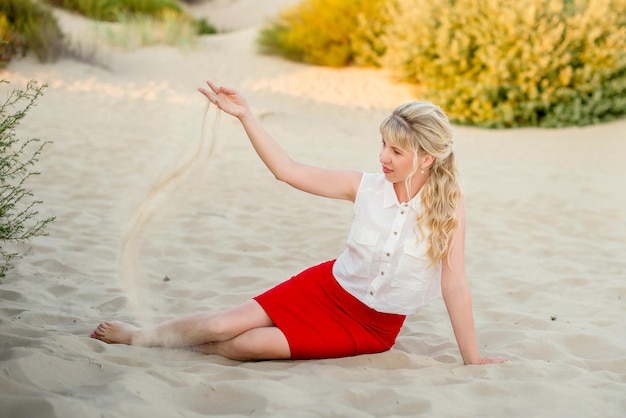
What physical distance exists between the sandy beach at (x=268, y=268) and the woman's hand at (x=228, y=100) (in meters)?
0.33

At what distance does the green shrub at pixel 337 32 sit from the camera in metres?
13.9

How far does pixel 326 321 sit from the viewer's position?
3375 mm

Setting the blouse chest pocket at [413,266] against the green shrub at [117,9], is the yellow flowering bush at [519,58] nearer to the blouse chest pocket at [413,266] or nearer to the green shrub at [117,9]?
the green shrub at [117,9]

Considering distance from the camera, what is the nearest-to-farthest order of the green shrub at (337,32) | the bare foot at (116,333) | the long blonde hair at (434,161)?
1. the long blonde hair at (434,161)
2. the bare foot at (116,333)
3. the green shrub at (337,32)

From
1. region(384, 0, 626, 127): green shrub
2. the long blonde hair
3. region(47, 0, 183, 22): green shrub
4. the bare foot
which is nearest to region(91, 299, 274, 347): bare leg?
the bare foot

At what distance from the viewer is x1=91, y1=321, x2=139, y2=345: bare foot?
11.2 ft

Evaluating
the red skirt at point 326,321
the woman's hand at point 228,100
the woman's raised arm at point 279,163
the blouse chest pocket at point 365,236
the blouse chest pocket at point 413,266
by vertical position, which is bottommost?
the red skirt at point 326,321

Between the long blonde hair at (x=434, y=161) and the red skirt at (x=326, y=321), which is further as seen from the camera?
the red skirt at (x=326, y=321)

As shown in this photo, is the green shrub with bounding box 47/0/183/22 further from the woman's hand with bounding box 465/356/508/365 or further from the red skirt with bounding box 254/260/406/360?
the woman's hand with bounding box 465/356/508/365

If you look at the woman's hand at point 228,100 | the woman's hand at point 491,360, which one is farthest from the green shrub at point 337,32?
the woman's hand at point 491,360

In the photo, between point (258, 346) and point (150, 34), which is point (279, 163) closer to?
point (258, 346)

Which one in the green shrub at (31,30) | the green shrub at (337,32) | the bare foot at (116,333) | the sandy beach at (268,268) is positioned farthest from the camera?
the green shrub at (337,32)

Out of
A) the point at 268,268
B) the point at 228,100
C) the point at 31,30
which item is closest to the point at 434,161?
the point at 228,100

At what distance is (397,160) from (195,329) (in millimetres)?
1213
